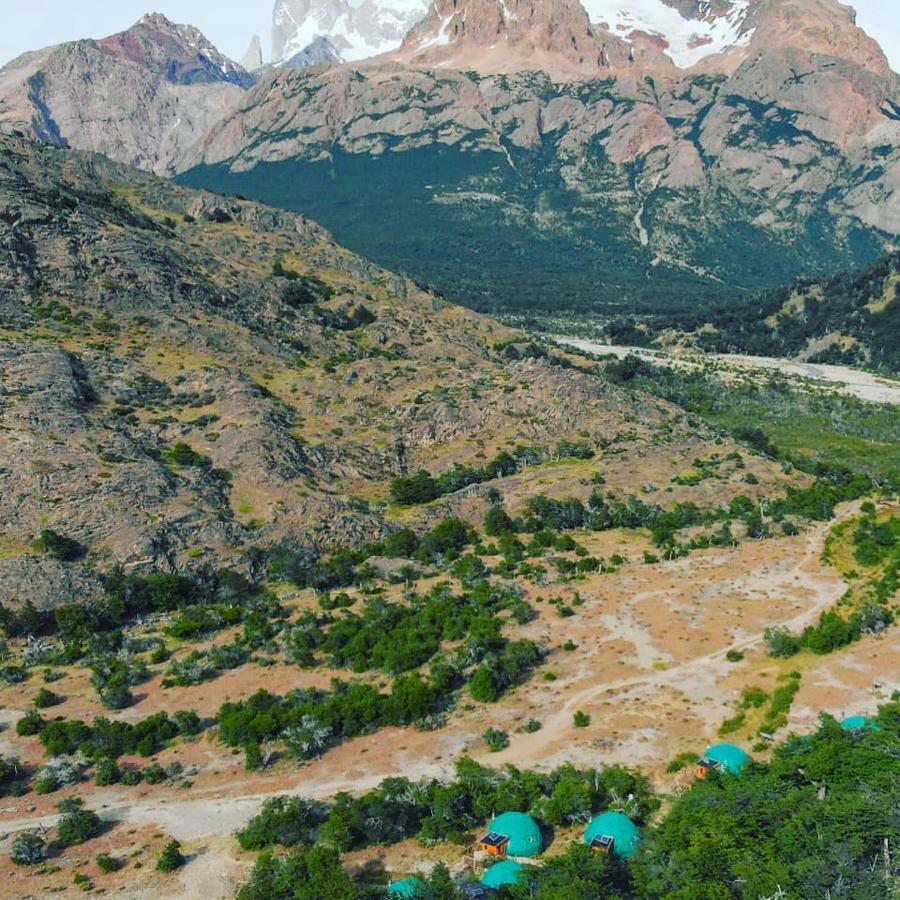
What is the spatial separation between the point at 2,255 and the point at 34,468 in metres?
37.5

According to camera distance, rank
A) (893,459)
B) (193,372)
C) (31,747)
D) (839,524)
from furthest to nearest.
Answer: (893,459), (193,372), (839,524), (31,747)

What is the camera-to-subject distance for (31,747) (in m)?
44.2

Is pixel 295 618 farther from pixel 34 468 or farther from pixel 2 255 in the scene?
pixel 2 255

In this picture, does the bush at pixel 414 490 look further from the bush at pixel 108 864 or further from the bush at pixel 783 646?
the bush at pixel 108 864

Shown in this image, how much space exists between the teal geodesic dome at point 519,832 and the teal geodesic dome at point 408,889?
458cm

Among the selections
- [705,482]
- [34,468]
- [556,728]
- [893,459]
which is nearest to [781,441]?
[893,459]

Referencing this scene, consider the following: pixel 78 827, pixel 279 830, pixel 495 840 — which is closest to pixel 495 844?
pixel 495 840

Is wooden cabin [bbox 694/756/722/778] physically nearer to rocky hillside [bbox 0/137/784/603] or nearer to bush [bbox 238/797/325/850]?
→ bush [bbox 238/797/325/850]

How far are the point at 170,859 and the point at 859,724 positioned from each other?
101 ft

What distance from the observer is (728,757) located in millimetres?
39406

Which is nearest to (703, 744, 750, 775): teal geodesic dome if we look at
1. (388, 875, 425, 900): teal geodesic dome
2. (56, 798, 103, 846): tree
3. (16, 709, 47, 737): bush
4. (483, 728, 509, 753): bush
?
(483, 728, 509, 753): bush

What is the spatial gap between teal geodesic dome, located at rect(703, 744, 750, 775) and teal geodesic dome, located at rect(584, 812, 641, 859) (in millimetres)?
5655

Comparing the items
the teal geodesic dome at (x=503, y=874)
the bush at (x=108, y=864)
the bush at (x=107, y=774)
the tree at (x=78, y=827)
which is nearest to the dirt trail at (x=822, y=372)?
the bush at (x=107, y=774)

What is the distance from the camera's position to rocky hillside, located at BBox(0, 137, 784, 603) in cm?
6512
